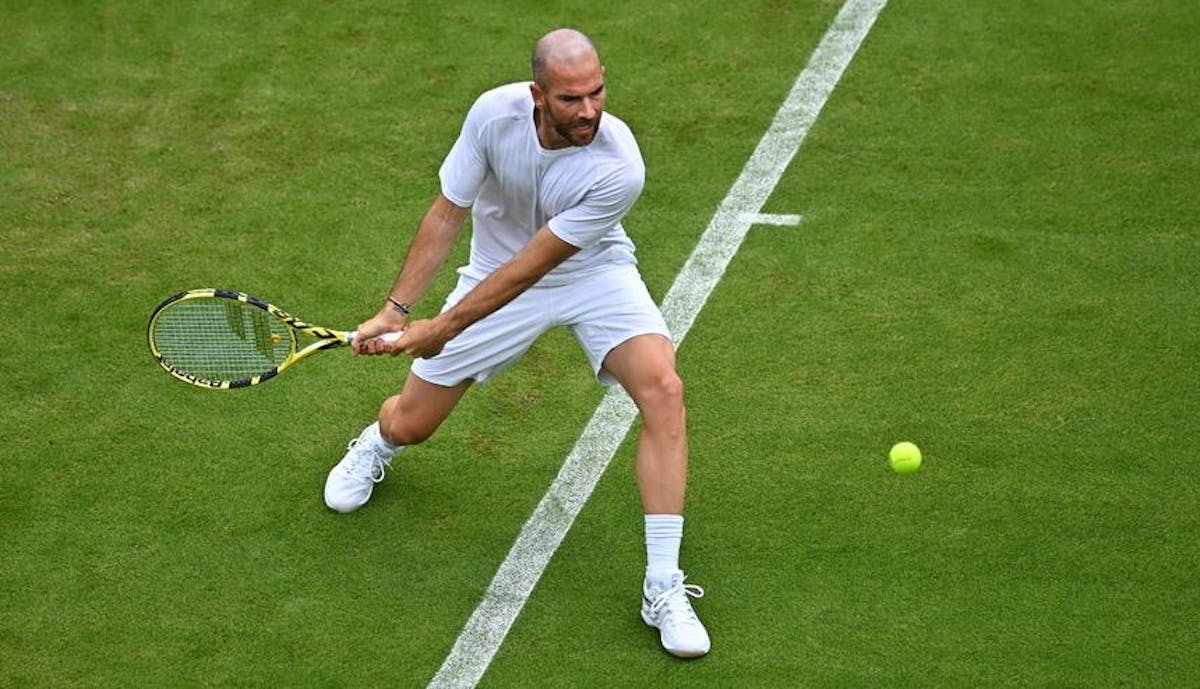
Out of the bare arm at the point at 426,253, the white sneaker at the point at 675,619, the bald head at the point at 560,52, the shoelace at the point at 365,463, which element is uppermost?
the bald head at the point at 560,52

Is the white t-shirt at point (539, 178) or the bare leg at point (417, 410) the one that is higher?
the white t-shirt at point (539, 178)

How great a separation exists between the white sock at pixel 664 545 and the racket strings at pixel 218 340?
5.16 feet

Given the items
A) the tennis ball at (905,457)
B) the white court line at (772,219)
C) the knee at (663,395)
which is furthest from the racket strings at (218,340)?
the white court line at (772,219)

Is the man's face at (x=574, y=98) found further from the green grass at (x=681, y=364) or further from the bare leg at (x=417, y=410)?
the green grass at (x=681, y=364)

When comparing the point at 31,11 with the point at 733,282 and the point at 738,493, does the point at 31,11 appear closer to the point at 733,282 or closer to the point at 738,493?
the point at 733,282

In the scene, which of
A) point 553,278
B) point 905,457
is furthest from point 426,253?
point 905,457

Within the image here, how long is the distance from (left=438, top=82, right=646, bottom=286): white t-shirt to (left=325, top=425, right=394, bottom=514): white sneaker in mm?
1111

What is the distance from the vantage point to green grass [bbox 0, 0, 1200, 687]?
21.0 feet

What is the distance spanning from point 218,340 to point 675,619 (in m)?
2.08

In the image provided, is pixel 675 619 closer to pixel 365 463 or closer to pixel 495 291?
pixel 495 291

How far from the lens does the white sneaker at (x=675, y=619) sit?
245 inches

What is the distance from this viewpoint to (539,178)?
20.3 ft

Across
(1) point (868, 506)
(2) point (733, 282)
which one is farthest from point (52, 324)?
(1) point (868, 506)

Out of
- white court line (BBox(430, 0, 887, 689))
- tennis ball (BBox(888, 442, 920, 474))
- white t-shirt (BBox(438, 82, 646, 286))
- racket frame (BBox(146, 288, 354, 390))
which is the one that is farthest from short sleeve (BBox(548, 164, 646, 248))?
tennis ball (BBox(888, 442, 920, 474))
